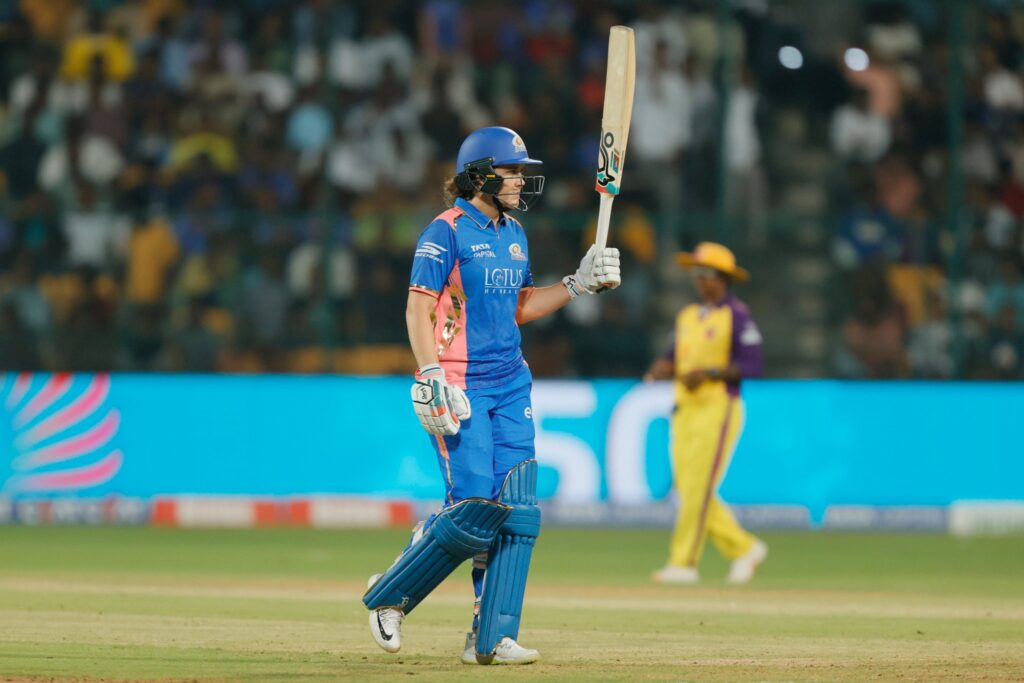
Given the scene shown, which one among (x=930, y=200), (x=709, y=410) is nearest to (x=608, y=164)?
(x=709, y=410)

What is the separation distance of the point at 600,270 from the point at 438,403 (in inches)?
38.9

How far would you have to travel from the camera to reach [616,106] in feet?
25.5

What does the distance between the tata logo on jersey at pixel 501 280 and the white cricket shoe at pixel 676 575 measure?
4.67 meters

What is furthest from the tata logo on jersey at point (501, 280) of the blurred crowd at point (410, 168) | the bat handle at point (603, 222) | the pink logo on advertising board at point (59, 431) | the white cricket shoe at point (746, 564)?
the blurred crowd at point (410, 168)

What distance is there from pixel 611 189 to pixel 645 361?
8.90 m

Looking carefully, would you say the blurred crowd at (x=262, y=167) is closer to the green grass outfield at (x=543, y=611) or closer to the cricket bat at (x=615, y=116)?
the green grass outfield at (x=543, y=611)

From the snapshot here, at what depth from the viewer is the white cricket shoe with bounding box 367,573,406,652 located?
734 cm

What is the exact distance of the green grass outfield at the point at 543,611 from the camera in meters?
7.24

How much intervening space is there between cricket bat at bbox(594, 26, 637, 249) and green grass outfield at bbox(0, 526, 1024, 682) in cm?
195

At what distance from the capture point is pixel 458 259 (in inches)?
292

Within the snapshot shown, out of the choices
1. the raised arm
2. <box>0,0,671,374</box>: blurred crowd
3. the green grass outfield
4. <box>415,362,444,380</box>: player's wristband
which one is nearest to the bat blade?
the raised arm

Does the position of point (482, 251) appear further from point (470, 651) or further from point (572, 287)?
point (470, 651)

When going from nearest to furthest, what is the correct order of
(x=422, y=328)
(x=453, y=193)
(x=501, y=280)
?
1. (x=422, y=328)
2. (x=501, y=280)
3. (x=453, y=193)

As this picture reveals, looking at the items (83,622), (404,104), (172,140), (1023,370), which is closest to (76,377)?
(172,140)
